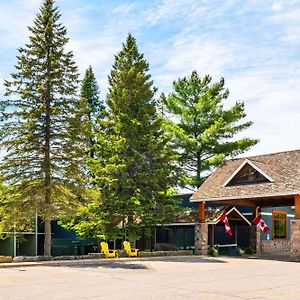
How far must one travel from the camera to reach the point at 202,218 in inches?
1257

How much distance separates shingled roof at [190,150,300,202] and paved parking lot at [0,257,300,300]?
835 cm

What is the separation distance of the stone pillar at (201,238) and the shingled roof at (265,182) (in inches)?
69.2

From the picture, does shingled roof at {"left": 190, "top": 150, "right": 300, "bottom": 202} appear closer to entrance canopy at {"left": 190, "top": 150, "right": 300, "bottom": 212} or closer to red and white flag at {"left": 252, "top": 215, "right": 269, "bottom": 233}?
entrance canopy at {"left": 190, "top": 150, "right": 300, "bottom": 212}

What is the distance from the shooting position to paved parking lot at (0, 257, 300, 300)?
12555 mm

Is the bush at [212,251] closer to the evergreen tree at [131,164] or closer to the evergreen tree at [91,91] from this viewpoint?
the evergreen tree at [131,164]

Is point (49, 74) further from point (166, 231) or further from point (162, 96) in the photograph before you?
point (162, 96)

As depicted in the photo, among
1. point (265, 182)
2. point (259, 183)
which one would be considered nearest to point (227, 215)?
point (259, 183)

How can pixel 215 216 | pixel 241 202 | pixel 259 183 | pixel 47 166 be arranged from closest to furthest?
pixel 47 166
pixel 259 183
pixel 215 216
pixel 241 202

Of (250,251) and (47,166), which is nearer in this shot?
(47,166)

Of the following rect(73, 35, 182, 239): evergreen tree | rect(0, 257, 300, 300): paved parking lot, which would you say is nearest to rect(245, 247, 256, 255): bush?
rect(73, 35, 182, 239): evergreen tree

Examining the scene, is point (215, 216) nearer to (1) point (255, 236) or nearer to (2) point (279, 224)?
(1) point (255, 236)

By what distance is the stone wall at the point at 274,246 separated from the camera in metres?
34.1

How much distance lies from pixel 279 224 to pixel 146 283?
23.4 metres

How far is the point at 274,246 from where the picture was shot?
3481 centimetres
